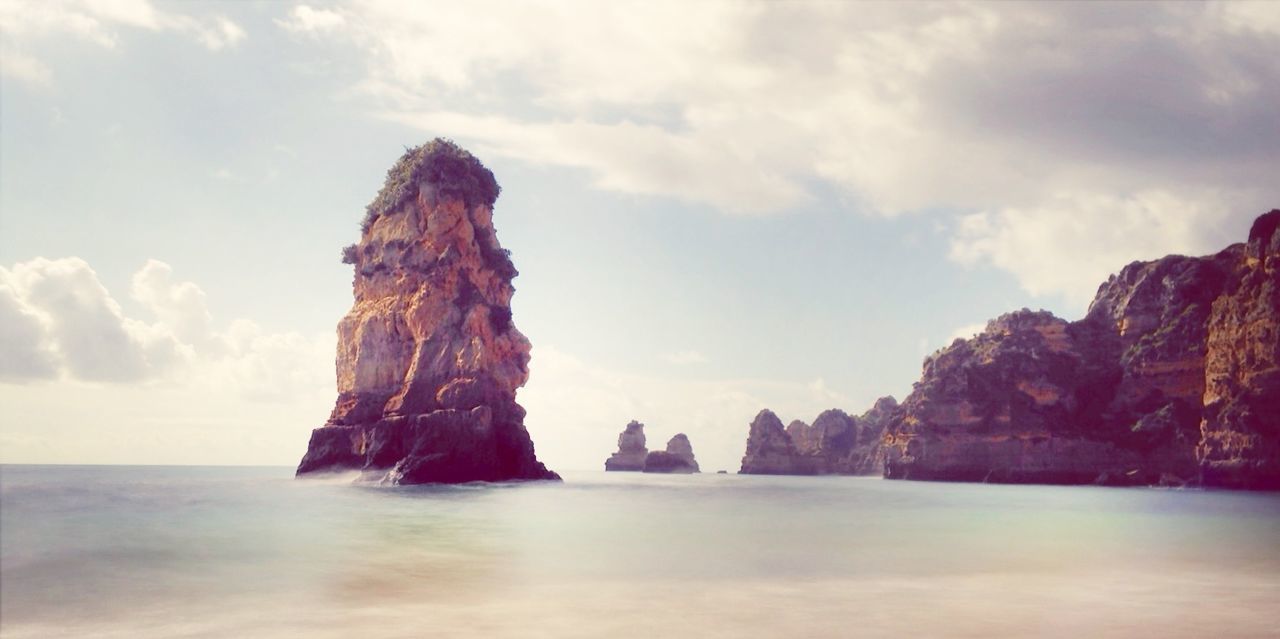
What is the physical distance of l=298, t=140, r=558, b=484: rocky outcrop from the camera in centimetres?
5094

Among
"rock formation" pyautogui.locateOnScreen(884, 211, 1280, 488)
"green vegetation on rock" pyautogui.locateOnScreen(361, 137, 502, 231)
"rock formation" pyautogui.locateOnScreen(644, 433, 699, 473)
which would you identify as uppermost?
"green vegetation on rock" pyautogui.locateOnScreen(361, 137, 502, 231)

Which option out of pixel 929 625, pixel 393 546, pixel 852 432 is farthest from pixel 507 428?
pixel 852 432

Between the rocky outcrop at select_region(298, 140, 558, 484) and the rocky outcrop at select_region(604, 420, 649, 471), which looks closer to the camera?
the rocky outcrop at select_region(298, 140, 558, 484)

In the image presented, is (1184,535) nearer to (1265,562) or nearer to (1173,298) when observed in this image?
(1265,562)

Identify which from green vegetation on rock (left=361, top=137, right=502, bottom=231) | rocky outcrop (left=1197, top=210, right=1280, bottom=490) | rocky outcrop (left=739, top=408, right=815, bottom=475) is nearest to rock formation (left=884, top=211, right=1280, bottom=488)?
rocky outcrop (left=1197, top=210, right=1280, bottom=490)

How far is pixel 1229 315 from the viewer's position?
74.5 metres

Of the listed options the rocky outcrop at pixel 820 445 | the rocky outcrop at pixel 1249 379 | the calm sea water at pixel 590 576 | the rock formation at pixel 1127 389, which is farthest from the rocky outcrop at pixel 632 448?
the calm sea water at pixel 590 576

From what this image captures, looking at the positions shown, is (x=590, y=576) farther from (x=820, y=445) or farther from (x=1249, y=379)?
(x=820, y=445)

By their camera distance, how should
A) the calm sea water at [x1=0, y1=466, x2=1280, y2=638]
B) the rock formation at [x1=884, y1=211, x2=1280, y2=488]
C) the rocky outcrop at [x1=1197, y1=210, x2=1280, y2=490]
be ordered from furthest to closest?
the rock formation at [x1=884, y1=211, x2=1280, y2=488] → the rocky outcrop at [x1=1197, y1=210, x2=1280, y2=490] → the calm sea water at [x1=0, y1=466, x2=1280, y2=638]

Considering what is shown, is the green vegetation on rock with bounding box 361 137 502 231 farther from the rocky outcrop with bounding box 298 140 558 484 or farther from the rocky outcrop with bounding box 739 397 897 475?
the rocky outcrop with bounding box 739 397 897 475

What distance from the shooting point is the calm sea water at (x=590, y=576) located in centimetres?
1123

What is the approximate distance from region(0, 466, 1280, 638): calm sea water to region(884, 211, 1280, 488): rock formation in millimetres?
51556

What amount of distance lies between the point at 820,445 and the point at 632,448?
35.2m

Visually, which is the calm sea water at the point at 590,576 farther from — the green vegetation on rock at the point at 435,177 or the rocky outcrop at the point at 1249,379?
the rocky outcrop at the point at 1249,379
